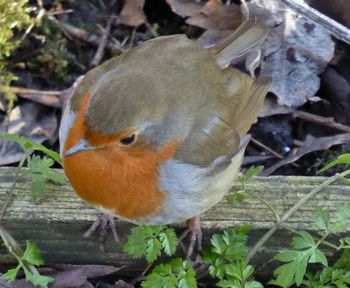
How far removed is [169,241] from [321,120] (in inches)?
53.1

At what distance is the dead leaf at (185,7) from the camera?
177 inches

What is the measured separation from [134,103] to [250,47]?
1.16 meters

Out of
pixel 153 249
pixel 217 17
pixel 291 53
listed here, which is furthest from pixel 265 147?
pixel 153 249

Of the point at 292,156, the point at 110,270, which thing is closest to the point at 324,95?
the point at 292,156

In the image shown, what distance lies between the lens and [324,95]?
4.31 metres

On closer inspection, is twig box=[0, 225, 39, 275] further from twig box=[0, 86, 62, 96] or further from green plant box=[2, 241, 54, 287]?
twig box=[0, 86, 62, 96]

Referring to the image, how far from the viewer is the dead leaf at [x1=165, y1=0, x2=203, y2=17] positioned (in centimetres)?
450

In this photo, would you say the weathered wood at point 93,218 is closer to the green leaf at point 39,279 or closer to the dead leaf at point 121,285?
the dead leaf at point 121,285

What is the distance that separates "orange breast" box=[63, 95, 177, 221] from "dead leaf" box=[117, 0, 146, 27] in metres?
1.60

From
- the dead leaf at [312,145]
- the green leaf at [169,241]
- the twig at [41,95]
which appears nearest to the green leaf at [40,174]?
the green leaf at [169,241]

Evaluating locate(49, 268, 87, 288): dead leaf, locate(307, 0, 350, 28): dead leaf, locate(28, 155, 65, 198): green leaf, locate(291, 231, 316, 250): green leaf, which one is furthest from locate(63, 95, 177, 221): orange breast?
locate(307, 0, 350, 28): dead leaf

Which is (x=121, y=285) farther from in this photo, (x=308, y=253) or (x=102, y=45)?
(x=102, y=45)

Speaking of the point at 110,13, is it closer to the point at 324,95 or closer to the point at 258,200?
the point at 324,95

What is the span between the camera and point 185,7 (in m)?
4.53
